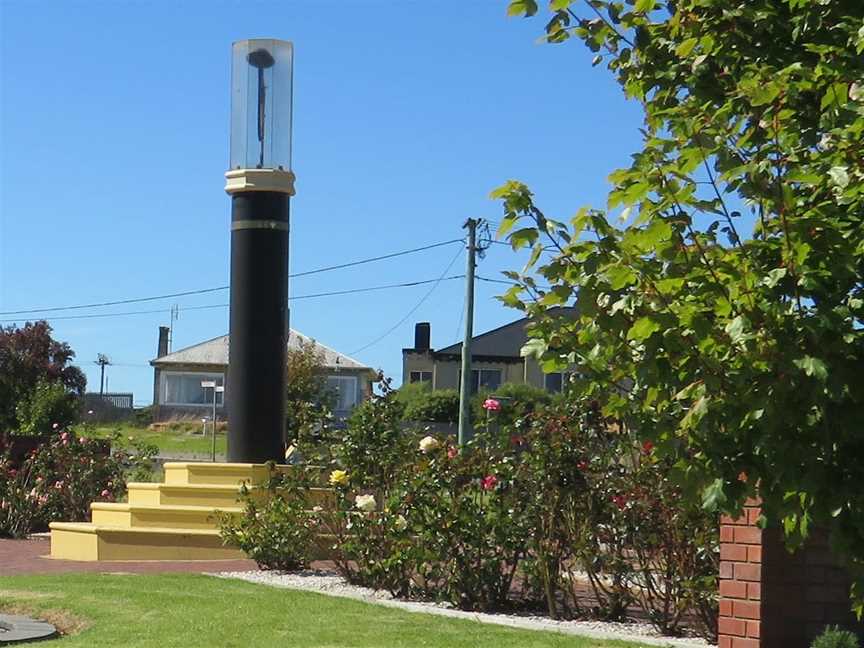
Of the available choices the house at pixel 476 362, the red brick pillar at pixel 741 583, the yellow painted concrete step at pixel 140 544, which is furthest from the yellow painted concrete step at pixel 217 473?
the house at pixel 476 362

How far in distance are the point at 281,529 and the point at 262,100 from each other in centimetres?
594

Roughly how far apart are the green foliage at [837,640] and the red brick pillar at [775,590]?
0.40 m

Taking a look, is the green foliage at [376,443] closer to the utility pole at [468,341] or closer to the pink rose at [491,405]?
Result: the pink rose at [491,405]

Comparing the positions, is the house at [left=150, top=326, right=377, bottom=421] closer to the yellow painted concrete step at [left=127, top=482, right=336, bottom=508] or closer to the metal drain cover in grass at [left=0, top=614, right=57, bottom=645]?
the yellow painted concrete step at [left=127, top=482, right=336, bottom=508]

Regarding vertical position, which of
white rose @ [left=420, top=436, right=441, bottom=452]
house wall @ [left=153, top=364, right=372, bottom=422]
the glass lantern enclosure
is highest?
the glass lantern enclosure

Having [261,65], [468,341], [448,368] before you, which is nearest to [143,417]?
[448,368]

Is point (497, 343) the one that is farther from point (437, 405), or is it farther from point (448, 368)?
point (437, 405)

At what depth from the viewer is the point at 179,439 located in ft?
198

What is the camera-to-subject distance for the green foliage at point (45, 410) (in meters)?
24.6

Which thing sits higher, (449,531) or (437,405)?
(449,531)

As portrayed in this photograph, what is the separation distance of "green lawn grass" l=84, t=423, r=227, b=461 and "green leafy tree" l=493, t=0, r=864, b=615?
1390 inches

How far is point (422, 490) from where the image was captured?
10617 millimetres

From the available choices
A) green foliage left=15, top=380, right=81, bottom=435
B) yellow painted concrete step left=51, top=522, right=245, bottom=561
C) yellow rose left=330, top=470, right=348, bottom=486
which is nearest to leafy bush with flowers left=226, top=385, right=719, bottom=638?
yellow rose left=330, top=470, right=348, bottom=486

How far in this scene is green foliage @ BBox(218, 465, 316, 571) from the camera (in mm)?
12727
